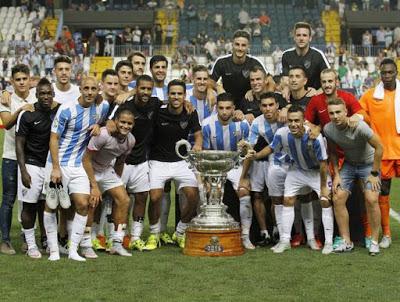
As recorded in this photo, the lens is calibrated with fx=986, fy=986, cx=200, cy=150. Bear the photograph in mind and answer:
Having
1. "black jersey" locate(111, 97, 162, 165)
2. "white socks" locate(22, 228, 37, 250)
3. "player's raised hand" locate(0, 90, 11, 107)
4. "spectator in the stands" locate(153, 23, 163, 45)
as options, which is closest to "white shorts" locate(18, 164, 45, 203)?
"white socks" locate(22, 228, 37, 250)

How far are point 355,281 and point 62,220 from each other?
291 cm

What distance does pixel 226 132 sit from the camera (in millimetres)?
9805

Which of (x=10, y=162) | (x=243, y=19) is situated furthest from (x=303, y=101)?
(x=243, y=19)

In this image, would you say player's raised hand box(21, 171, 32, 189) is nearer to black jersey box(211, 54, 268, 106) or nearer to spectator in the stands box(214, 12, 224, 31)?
black jersey box(211, 54, 268, 106)

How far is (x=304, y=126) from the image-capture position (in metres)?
9.25

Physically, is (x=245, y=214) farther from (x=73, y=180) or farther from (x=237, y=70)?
(x=73, y=180)

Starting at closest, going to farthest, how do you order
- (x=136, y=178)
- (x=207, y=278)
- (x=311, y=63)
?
(x=207, y=278) < (x=136, y=178) < (x=311, y=63)

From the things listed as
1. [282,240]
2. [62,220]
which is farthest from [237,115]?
[62,220]

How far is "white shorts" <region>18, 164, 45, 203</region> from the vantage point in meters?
8.85

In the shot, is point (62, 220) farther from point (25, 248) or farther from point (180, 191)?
point (180, 191)

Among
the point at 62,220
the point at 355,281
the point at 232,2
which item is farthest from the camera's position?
the point at 232,2

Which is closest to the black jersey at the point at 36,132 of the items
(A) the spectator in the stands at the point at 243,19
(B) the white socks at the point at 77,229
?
(B) the white socks at the point at 77,229

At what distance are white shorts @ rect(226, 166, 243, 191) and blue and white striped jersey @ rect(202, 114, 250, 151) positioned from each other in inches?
10.3

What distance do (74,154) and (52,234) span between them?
0.74m
